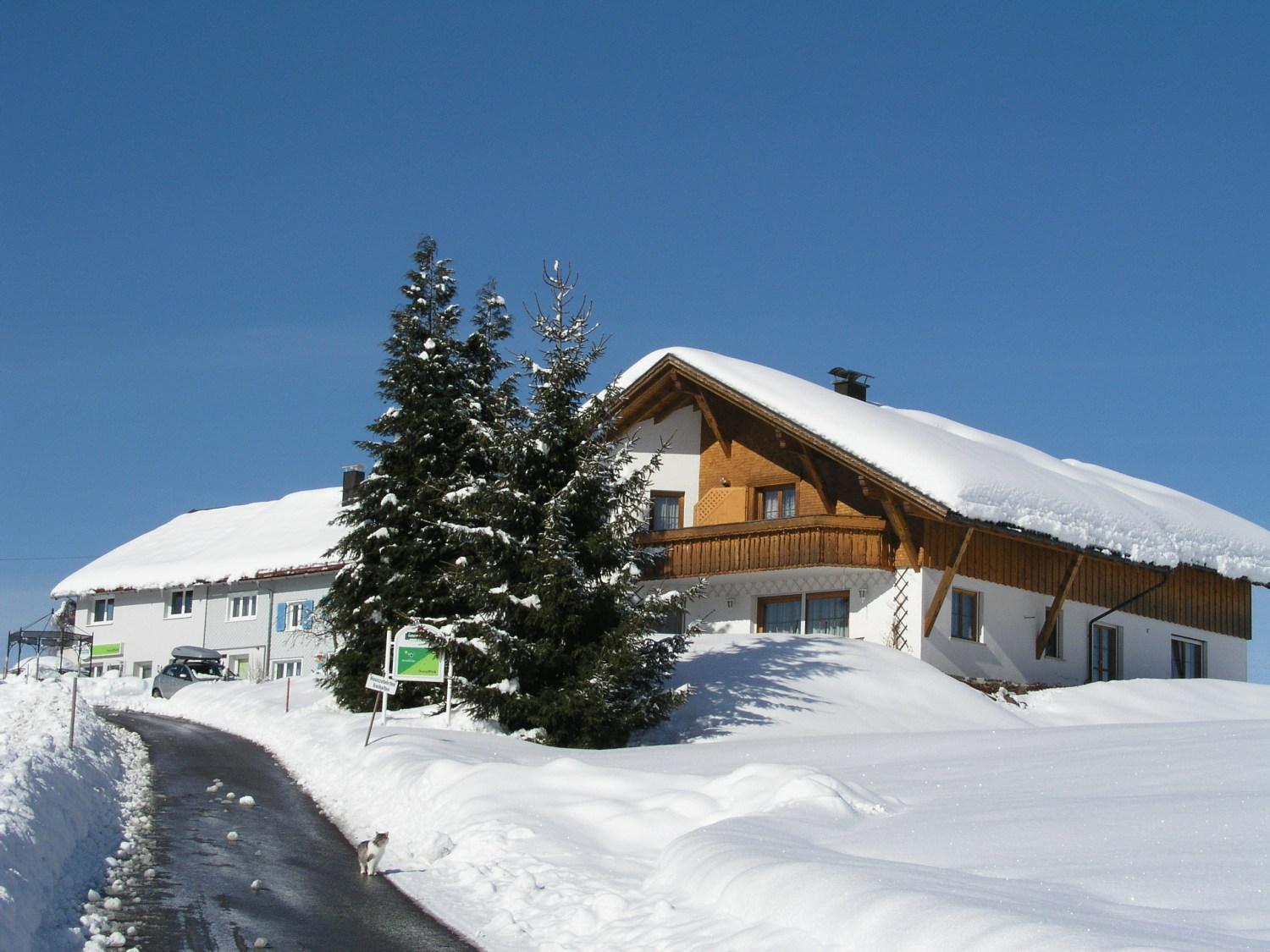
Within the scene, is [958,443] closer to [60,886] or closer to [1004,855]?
[1004,855]

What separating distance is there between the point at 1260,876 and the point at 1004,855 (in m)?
2.09

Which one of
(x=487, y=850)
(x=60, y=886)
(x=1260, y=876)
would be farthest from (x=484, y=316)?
(x=1260, y=876)

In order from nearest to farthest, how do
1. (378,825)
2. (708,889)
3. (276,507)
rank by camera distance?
(708,889), (378,825), (276,507)

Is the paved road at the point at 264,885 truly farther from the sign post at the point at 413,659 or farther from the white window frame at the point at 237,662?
the white window frame at the point at 237,662

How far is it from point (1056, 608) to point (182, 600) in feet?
112

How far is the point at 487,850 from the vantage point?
1261cm

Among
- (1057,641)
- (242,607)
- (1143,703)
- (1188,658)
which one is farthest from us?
(242,607)

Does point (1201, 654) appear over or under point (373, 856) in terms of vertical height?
over

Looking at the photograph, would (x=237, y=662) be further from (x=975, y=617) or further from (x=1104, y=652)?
(x=1104, y=652)

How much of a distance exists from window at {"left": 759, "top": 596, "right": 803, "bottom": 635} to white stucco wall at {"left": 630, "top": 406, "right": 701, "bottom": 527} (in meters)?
3.20

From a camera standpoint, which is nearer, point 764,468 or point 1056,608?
point 1056,608

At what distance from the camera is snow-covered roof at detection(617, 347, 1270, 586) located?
2719cm

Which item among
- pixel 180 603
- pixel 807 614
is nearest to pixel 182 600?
pixel 180 603

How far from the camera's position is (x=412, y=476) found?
26.8m
